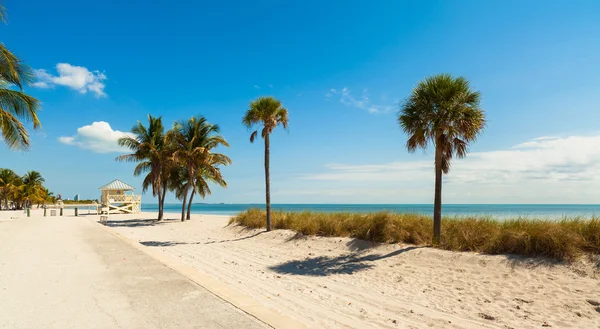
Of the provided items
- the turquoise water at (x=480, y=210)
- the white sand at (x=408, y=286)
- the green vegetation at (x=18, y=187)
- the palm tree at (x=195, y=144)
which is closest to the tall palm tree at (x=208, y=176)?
the palm tree at (x=195, y=144)

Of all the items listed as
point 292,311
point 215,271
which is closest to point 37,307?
Result: point 292,311

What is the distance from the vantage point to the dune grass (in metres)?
8.30

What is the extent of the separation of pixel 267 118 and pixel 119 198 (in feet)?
106

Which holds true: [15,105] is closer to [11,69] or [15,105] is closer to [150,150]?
[11,69]

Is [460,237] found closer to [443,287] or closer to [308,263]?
[443,287]

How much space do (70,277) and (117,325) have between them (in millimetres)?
3547

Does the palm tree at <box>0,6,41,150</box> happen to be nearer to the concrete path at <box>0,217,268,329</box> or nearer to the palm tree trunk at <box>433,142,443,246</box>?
the concrete path at <box>0,217,268,329</box>

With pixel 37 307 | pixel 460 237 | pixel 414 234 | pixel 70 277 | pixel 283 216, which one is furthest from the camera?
pixel 283 216

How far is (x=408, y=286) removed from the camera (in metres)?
8.12

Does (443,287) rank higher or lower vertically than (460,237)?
lower

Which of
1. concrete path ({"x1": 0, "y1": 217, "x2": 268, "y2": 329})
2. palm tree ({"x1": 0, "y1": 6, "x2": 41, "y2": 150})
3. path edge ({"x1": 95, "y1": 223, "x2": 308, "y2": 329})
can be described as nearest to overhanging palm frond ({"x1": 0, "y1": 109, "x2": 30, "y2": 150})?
palm tree ({"x1": 0, "y1": 6, "x2": 41, "y2": 150})

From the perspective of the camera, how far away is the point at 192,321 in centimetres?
436

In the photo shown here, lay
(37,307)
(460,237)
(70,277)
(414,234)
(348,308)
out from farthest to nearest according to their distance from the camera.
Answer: (414,234)
(460,237)
(70,277)
(348,308)
(37,307)

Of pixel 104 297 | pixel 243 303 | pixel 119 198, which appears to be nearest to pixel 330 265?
pixel 243 303
